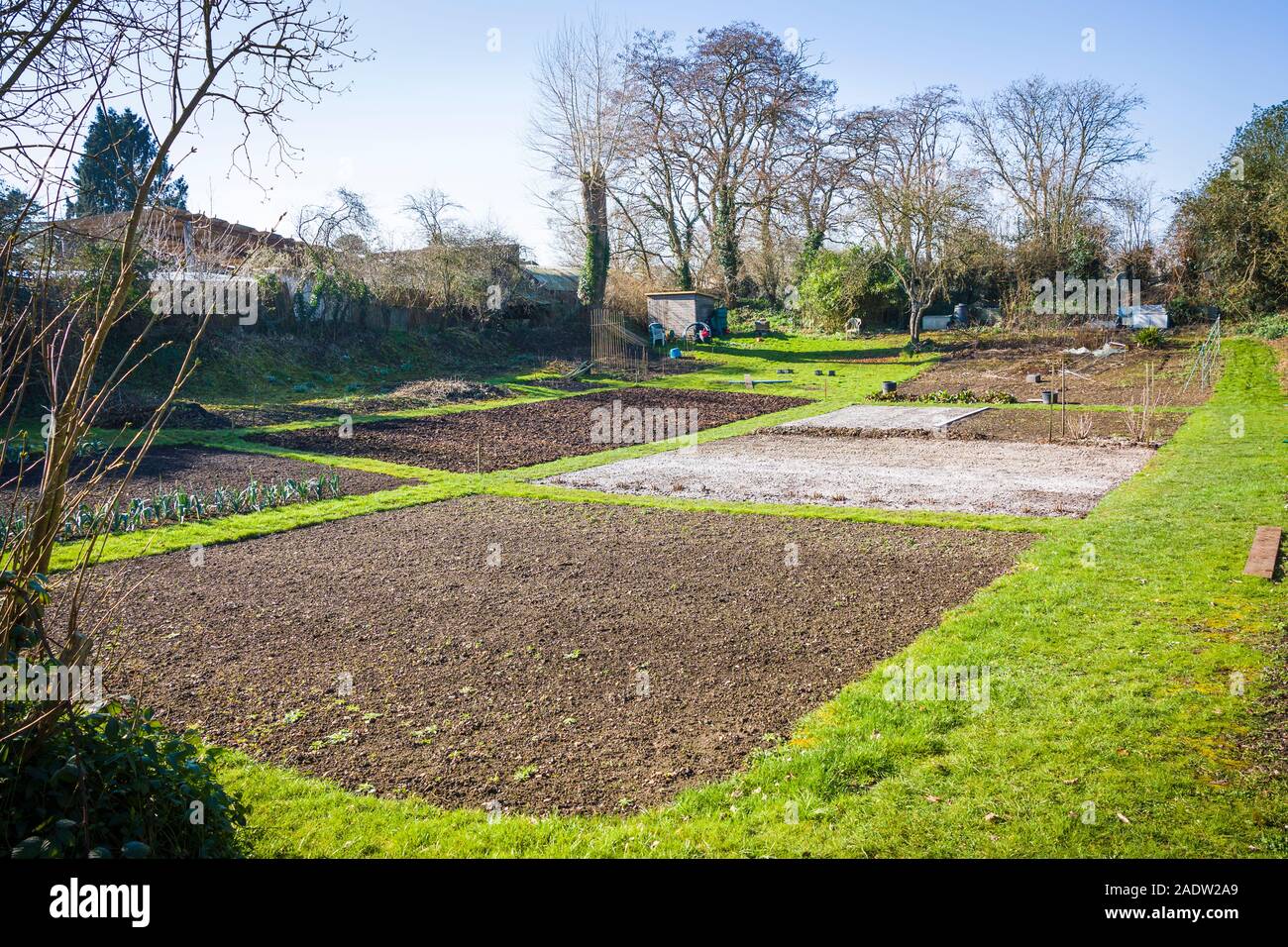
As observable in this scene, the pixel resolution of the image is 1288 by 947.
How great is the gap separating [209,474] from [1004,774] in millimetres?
11934

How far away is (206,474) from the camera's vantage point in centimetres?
1288

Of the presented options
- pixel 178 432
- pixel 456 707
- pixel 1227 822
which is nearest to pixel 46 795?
pixel 456 707

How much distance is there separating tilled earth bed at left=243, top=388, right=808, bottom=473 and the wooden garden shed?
44.0 ft

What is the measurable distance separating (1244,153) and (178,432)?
35.9 metres

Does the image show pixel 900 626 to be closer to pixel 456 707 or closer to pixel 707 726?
pixel 707 726

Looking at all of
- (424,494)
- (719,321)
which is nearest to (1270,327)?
(719,321)

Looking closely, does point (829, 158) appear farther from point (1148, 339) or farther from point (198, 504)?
point (198, 504)

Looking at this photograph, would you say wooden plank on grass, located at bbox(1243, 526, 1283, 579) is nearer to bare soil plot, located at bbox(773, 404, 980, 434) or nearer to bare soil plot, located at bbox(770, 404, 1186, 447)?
bare soil plot, located at bbox(770, 404, 1186, 447)

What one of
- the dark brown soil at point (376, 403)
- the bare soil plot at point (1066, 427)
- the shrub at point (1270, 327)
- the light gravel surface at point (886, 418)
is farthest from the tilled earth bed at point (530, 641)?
the shrub at point (1270, 327)

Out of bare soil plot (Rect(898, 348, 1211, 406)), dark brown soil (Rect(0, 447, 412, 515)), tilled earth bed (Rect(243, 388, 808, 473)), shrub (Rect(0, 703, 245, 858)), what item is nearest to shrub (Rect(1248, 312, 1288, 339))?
bare soil plot (Rect(898, 348, 1211, 406))

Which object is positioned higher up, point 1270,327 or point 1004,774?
point 1270,327

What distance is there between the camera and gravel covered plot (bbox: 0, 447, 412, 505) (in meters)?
11.9

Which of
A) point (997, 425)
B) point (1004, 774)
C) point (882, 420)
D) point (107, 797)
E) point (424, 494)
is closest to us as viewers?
point (107, 797)

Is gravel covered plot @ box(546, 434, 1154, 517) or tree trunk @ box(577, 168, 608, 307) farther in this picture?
tree trunk @ box(577, 168, 608, 307)
